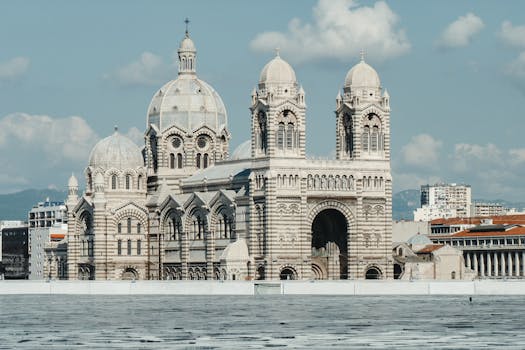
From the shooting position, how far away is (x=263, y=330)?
82688mm

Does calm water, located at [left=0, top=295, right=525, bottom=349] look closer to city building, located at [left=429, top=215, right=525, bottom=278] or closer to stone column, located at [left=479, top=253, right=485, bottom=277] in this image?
city building, located at [left=429, top=215, right=525, bottom=278]

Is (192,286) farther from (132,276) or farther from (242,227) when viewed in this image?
(132,276)

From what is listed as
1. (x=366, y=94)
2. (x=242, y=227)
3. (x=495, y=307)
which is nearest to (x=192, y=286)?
(x=242, y=227)

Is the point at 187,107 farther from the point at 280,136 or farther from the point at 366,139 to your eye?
the point at 366,139

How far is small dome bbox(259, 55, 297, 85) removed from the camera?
485 ft

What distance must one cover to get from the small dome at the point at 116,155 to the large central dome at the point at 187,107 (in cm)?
345

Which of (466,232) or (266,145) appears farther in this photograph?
(466,232)

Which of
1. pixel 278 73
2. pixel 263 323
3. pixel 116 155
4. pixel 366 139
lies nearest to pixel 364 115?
pixel 366 139

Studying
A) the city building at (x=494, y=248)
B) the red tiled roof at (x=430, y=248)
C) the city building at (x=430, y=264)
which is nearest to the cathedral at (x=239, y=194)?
the city building at (x=430, y=264)

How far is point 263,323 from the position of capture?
88.4m

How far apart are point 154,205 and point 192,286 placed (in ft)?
87.6

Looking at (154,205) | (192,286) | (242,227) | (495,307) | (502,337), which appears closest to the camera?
(502,337)

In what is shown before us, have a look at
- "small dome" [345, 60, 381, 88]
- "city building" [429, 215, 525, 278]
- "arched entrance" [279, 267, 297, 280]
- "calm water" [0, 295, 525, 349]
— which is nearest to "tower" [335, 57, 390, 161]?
"small dome" [345, 60, 381, 88]

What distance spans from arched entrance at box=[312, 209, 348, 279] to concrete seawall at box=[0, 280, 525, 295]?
13.8 metres
